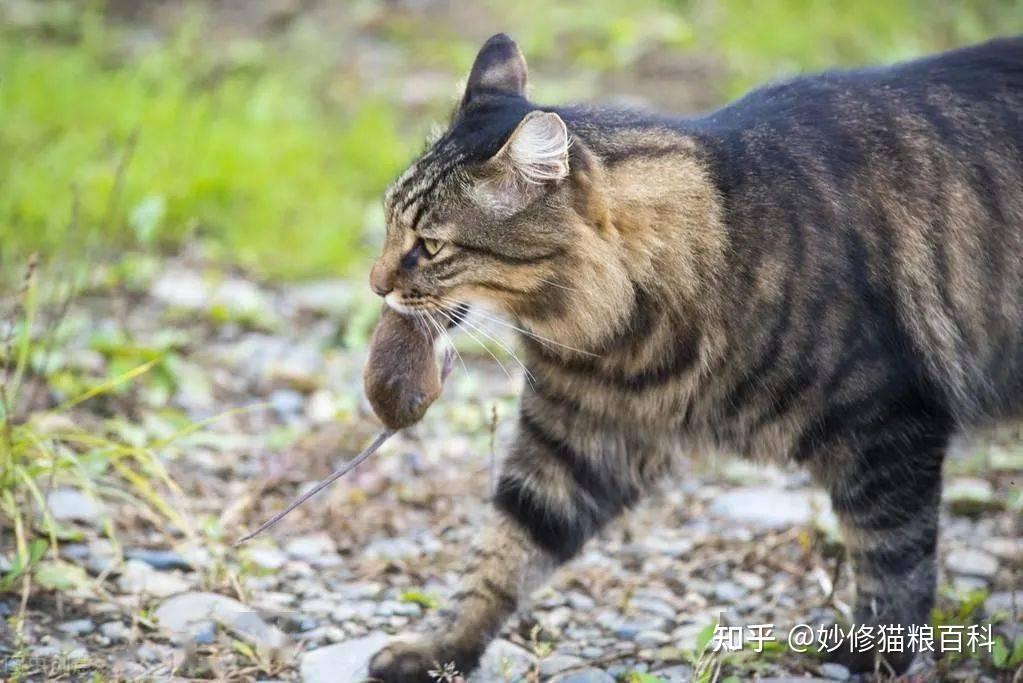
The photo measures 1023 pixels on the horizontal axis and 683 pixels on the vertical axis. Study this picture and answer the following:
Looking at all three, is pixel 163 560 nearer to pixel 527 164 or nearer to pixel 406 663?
pixel 406 663

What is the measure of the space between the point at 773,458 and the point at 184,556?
4.62 ft

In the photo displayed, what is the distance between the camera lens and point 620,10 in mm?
7270

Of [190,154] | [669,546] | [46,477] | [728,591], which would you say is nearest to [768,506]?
[669,546]

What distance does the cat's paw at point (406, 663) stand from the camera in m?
2.91

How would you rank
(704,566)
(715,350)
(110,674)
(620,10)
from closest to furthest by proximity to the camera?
(110,674)
(715,350)
(704,566)
(620,10)

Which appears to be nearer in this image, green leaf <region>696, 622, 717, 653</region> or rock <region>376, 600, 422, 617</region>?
green leaf <region>696, 622, 717, 653</region>

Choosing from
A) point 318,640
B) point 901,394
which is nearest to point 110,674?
point 318,640

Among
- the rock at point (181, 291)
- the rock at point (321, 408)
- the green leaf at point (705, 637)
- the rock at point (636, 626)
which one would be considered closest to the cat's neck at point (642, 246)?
the green leaf at point (705, 637)

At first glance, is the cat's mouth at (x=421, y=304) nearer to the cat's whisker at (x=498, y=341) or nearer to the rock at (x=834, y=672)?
the cat's whisker at (x=498, y=341)

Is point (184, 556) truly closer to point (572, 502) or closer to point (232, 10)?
point (572, 502)

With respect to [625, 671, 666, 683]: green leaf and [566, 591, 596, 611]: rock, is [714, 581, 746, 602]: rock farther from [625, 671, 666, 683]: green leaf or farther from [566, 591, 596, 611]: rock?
[625, 671, 666, 683]: green leaf

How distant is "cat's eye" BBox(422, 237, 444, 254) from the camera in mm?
2832

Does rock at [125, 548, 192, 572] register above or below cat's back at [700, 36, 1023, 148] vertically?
below

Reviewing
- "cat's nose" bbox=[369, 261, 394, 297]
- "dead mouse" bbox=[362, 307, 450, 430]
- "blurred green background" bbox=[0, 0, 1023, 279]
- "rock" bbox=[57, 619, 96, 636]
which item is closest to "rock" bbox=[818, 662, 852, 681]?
"dead mouse" bbox=[362, 307, 450, 430]
